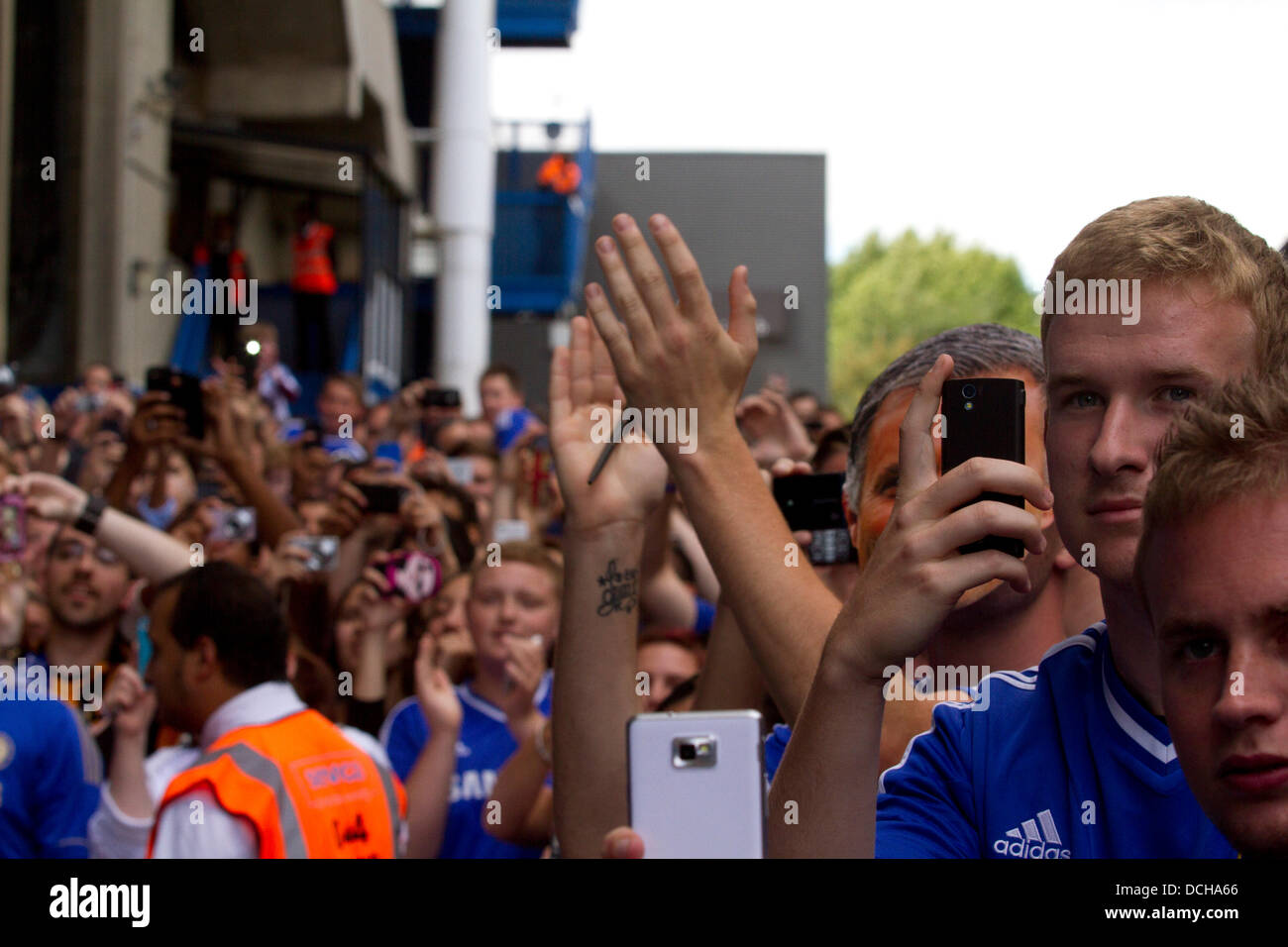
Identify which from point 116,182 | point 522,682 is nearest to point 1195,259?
point 522,682

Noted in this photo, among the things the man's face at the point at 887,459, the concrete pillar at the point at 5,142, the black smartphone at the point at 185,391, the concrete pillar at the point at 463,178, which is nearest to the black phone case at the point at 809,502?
the man's face at the point at 887,459

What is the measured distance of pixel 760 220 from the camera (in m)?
33.0

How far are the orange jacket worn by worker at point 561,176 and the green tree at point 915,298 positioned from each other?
56454 millimetres

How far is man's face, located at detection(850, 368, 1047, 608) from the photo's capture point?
2.04 meters

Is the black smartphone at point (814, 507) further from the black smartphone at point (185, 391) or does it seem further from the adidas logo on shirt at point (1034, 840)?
the black smartphone at point (185, 391)

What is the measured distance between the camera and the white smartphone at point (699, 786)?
3.74 feet

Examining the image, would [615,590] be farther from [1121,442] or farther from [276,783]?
[276,783]

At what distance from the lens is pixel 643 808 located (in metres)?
1.16

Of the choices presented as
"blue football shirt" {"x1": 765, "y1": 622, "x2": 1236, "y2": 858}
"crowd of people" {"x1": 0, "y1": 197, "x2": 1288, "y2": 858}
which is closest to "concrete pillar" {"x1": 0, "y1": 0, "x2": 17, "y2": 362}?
"crowd of people" {"x1": 0, "y1": 197, "x2": 1288, "y2": 858}

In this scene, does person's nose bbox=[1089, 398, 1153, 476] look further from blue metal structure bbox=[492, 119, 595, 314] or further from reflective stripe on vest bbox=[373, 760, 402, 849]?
blue metal structure bbox=[492, 119, 595, 314]

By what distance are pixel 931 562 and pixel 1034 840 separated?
433 mm

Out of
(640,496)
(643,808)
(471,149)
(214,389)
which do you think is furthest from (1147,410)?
(471,149)

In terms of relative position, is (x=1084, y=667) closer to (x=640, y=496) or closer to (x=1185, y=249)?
(x=1185, y=249)
